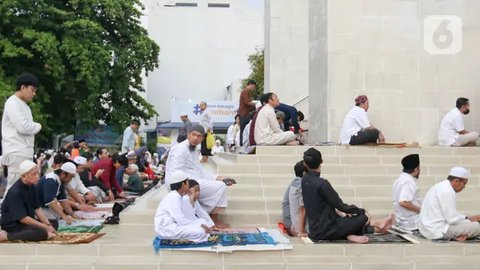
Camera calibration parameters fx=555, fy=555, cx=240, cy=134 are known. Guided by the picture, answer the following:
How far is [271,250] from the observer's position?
6340mm

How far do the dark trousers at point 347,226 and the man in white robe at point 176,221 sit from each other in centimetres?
154

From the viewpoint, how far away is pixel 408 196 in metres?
7.20

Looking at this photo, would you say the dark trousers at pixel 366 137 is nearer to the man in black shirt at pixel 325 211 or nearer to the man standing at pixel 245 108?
the man standing at pixel 245 108

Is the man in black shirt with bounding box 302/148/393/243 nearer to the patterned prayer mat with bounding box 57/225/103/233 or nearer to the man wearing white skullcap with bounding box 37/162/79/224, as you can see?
the patterned prayer mat with bounding box 57/225/103/233

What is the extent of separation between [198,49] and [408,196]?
3863 cm

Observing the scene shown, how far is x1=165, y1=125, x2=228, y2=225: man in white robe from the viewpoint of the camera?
7.58 metres

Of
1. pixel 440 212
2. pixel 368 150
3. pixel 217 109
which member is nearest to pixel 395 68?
pixel 368 150

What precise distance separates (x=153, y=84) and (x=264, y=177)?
3598 cm

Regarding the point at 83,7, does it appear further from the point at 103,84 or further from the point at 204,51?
the point at 204,51

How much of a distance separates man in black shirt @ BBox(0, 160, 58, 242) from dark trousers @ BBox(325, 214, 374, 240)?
3.41m

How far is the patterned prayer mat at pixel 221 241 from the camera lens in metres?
6.35

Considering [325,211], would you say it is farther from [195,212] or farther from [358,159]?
[358,159]

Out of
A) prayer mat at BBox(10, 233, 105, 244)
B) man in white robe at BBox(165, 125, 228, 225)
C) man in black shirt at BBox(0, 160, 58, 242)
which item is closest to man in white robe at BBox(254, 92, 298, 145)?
man in white robe at BBox(165, 125, 228, 225)

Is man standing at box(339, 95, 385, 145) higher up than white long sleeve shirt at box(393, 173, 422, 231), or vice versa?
man standing at box(339, 95, 385, 145)
